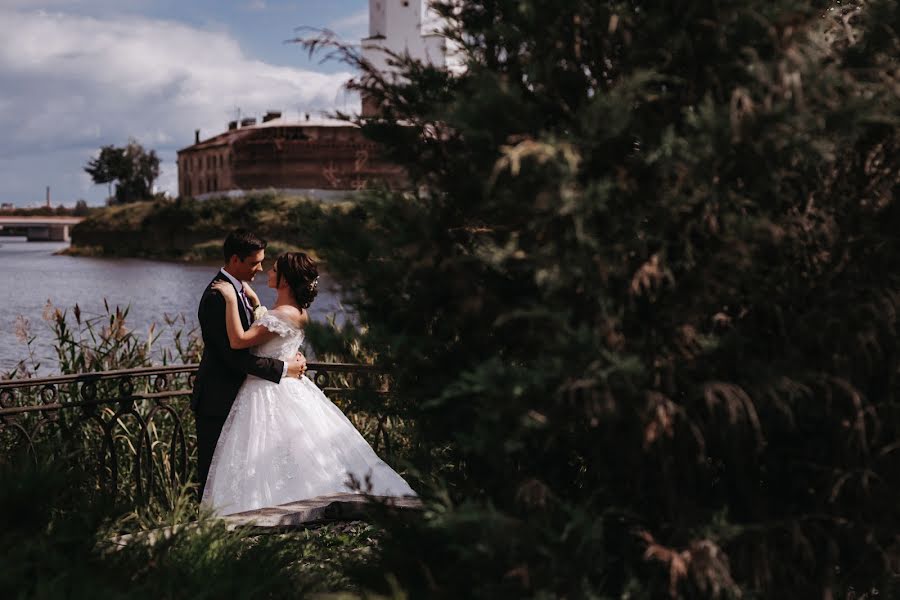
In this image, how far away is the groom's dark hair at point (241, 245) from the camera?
567cm

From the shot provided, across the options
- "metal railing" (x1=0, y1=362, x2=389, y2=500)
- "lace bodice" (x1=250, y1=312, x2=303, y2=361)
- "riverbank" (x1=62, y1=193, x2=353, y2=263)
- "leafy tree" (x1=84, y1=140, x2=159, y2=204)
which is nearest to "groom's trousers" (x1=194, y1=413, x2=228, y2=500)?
"metal railing" (x1=0, y1=362, x2=389, y2=500)

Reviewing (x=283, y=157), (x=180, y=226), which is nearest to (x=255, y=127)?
(x=283, y=157)

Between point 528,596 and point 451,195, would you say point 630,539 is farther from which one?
point 451,195

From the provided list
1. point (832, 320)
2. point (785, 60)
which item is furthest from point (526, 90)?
point (832, 320)

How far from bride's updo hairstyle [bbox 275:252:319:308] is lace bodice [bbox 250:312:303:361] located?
0.19 meters

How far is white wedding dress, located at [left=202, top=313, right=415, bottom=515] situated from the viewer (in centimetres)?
571

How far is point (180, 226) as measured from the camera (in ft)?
209

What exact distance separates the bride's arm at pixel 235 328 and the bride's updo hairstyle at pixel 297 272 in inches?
11.5

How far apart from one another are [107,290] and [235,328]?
3756 centimetres

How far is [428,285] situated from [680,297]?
788mm

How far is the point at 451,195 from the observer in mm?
3109

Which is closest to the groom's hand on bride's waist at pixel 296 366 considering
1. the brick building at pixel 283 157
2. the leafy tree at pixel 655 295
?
the leafy tree at pixel 655 295

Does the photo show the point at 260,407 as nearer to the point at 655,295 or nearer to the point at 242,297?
the point at 242,297

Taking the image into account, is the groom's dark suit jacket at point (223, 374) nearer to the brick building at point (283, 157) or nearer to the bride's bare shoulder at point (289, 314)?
the bride's bare shoulder at point (289, 314)
